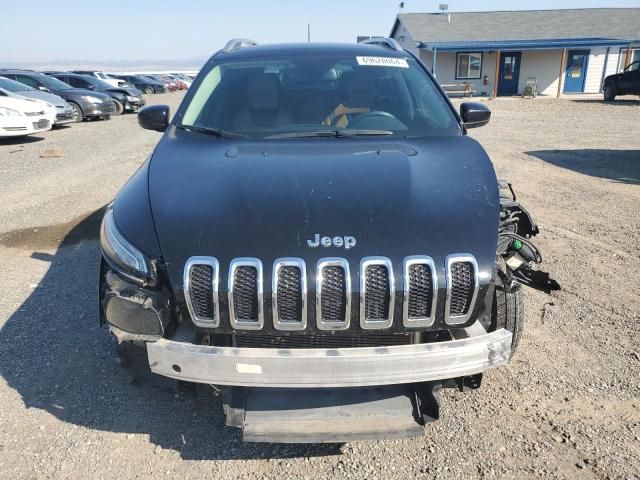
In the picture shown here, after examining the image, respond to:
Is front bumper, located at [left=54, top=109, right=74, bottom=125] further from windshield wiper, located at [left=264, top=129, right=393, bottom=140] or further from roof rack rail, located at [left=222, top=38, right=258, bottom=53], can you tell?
windshield wiper, located at [left=264, top=129, right=393, bottom=140]

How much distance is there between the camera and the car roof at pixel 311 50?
396 centimetres

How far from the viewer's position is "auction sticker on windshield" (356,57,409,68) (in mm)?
3854

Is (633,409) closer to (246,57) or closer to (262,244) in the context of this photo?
(262,244)

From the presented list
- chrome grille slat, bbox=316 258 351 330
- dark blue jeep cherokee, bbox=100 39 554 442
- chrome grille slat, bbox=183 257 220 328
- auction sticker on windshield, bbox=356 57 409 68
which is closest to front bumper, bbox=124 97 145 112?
auction sticker on windshield, bbox=356 57 409 68

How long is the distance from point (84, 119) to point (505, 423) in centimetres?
1861

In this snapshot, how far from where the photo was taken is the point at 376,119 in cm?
349

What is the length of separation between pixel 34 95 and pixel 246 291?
14.3m

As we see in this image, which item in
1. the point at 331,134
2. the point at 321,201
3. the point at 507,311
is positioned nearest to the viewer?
the point at 321,201

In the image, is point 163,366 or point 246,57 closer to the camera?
point 163,366

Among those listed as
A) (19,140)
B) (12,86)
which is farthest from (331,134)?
(12,86)

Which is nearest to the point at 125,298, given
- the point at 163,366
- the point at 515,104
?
the point at 163,366

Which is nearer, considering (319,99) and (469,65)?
(319,99)

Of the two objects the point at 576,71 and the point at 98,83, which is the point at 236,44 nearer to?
the point at 98,83

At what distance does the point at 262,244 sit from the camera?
7.22ft
